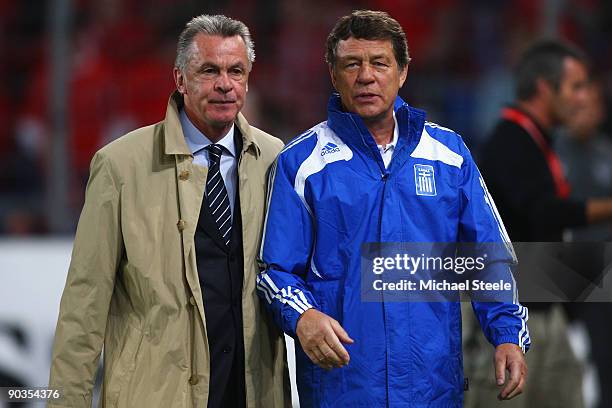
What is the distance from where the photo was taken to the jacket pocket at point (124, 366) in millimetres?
3195

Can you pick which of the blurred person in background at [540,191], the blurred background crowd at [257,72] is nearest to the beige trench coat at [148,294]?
the blurred person in background at [540,191]

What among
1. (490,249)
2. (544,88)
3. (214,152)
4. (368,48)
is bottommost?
(490,249)

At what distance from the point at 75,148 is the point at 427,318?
449 centimetres

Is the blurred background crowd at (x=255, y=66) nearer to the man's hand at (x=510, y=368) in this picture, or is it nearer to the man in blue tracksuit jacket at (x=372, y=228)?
the man in blue tracksuit jacket at (x=372, y=228)

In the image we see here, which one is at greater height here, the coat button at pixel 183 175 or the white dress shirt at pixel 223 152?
the white dress shirt at pixel 223 152

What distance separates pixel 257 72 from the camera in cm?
812

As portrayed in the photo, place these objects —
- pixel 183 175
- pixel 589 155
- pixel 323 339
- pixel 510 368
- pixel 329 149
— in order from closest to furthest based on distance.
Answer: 1. pixel 323 339
2. pixel 510 368
3. pixel 329 149
4. pixel 183 175
5. pixel 589 155

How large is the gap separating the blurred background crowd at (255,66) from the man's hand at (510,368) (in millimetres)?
4049

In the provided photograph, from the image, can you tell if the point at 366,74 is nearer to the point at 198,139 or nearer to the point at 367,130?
the point at 367,130

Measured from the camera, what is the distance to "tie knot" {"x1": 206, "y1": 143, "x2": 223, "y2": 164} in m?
3.32

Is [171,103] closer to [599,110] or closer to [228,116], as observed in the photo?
[228,116]

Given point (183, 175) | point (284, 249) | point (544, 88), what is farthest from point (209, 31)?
point (544, 88)

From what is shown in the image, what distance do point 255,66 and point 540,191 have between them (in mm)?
3808

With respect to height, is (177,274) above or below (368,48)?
below
